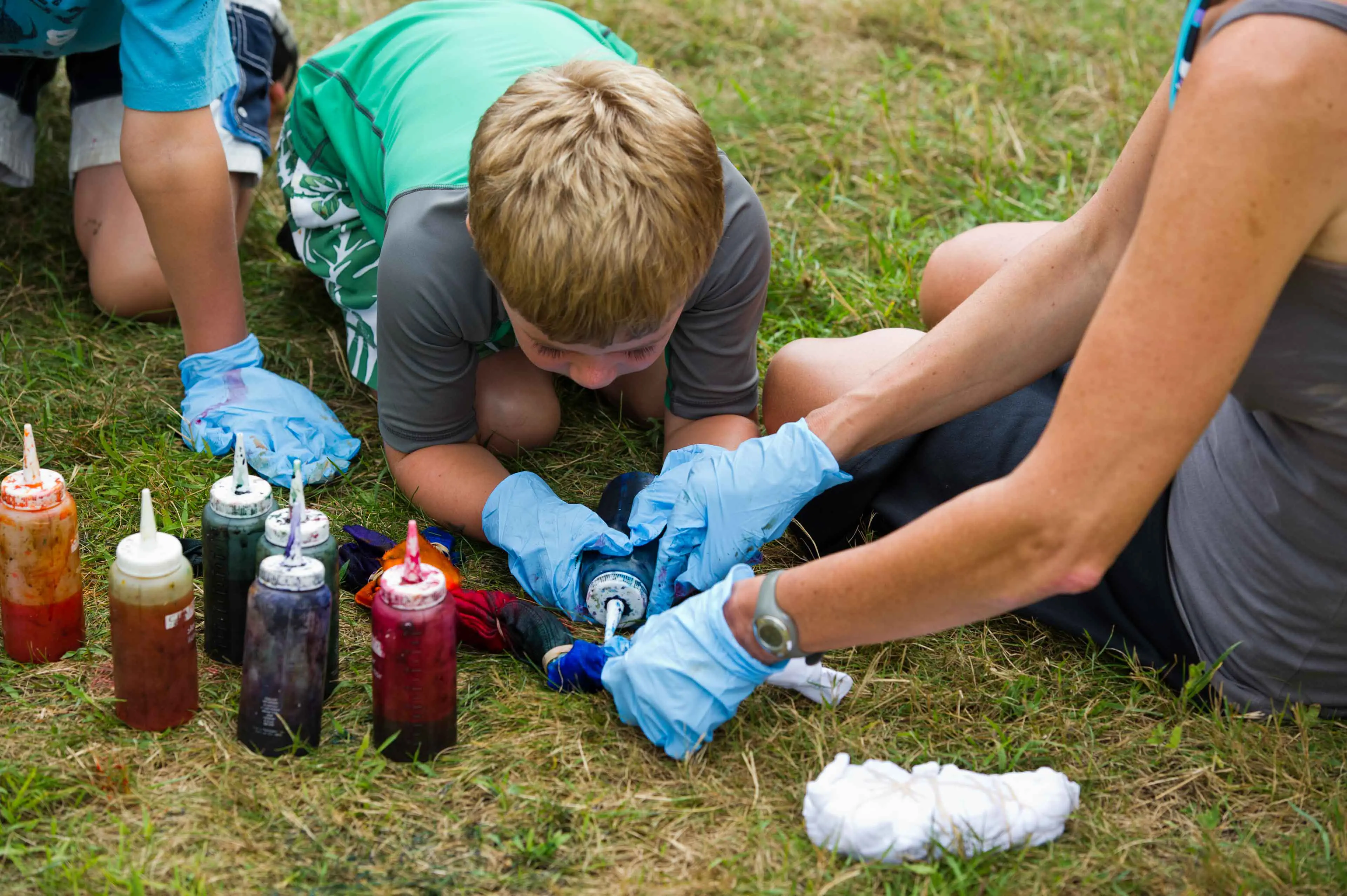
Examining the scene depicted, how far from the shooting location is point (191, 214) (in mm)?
2818

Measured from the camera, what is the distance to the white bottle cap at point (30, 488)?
1952mm

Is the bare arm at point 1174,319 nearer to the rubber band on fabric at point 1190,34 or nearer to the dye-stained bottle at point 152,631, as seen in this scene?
the rubber band on fabric at point 1190,34

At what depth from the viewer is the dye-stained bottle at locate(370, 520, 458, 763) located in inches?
69.7

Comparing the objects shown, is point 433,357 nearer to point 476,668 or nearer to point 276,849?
A: point 476,668

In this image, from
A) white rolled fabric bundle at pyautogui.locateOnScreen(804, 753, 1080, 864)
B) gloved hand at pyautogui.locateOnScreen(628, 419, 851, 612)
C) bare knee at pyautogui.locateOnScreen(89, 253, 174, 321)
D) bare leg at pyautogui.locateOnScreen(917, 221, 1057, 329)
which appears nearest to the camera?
white rolled fabric bundle at pyautogui.locateOnScreen(804, 753, 1080, 864)

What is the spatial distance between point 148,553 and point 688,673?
0.81m

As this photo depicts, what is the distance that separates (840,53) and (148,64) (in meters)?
2.87

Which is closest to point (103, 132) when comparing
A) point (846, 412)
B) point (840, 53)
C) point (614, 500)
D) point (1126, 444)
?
point (614, 500)

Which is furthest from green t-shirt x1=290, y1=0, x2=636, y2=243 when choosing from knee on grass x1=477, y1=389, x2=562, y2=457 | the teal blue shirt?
knee on grass x1=477, y1=389, x2=562, y2=457

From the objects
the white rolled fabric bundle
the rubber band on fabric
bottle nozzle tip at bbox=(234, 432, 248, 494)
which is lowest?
the white rolled fabric bundle

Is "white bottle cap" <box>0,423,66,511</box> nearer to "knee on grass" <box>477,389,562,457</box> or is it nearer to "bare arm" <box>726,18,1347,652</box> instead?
"knee on grass" <box>477,389,562,457</box>

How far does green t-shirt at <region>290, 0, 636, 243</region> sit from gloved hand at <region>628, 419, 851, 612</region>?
2.46 feet

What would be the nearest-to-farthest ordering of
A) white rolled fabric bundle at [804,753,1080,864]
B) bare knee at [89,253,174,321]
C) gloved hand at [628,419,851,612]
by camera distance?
white rolled fabric bundle at [804,753,1080,864]
gloved hand at [628,419,851,612]
bare knee at [89,253,174,321]

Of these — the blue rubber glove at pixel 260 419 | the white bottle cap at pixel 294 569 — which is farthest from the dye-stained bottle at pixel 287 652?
the blue rubber glove at pixel 260 419
